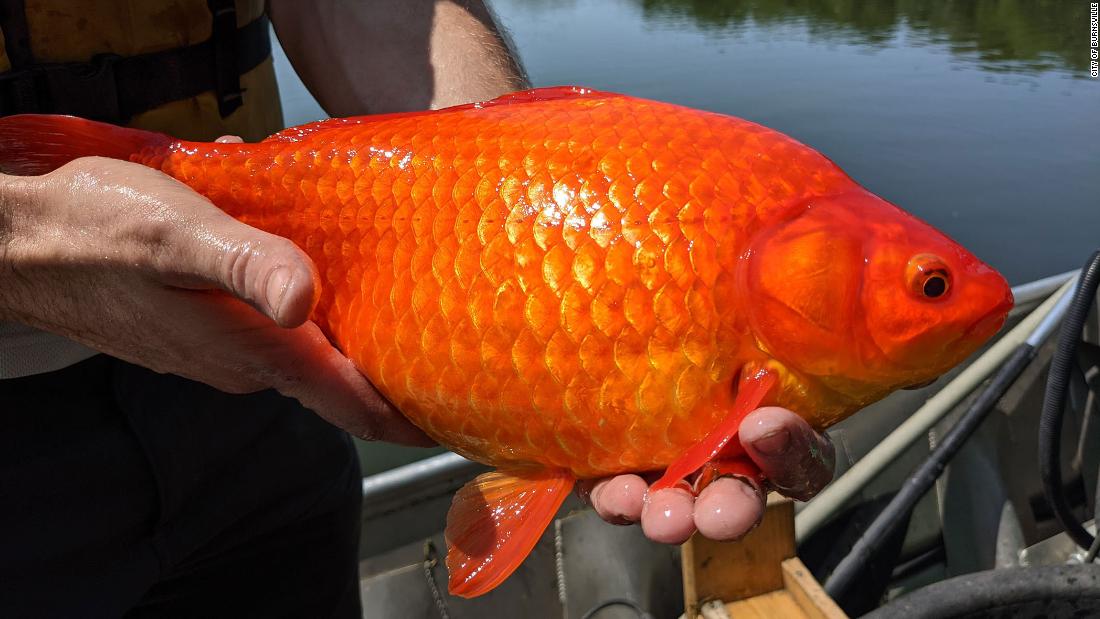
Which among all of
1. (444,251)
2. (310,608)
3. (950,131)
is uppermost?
(444,251)

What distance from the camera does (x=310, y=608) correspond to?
1818 mm

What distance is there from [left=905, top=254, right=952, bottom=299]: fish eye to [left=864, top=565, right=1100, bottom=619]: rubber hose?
114cm

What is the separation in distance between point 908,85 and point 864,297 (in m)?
12.0

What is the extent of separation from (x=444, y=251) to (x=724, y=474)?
1.71 feet

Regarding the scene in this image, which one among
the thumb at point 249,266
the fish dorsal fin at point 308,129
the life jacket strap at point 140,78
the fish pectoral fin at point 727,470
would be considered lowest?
the fish pectoral fin at point 727,470

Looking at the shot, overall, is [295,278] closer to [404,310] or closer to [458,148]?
[404,310]

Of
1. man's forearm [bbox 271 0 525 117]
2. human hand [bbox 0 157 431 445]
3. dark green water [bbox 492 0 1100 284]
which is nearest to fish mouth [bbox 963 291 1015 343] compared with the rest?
human hand [bbox 0 157 431 445]

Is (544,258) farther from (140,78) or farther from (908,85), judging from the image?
(908,85)

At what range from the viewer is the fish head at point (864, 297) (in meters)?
1.17

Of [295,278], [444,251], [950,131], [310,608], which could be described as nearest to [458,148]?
[444,251]

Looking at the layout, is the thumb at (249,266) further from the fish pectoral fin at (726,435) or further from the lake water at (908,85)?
the lake water at (908,85)

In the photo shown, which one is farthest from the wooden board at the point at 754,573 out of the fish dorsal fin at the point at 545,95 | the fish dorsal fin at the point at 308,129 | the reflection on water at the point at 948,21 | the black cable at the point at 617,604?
the reflection on water at the point at 948,21

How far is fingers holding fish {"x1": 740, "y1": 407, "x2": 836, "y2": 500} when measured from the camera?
3.78ft

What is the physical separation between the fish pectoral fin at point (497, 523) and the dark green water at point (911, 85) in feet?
21.8
